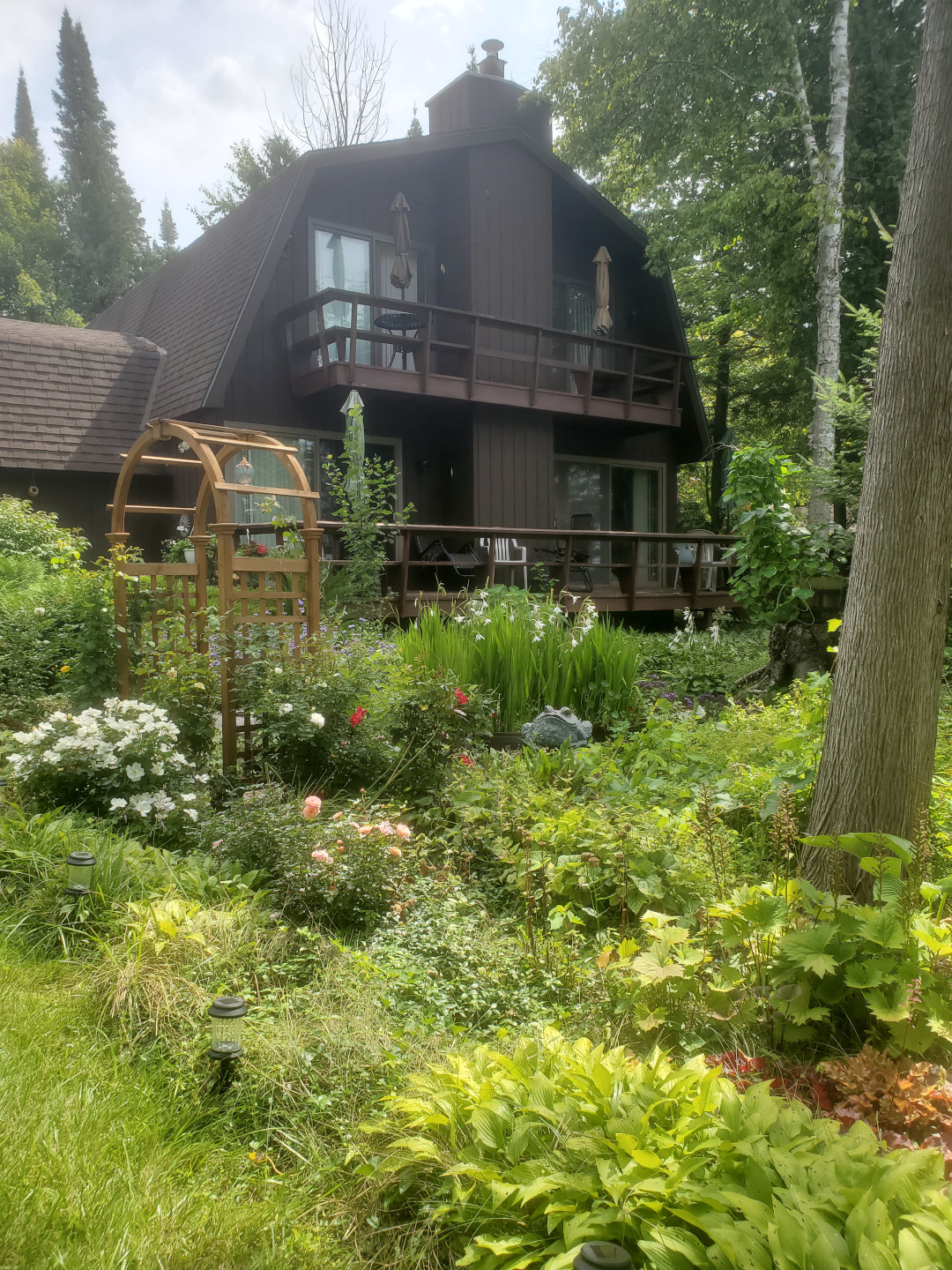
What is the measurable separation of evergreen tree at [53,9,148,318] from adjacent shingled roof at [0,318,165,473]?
22.6 metres

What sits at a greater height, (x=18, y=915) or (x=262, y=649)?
(x=262, y=649)

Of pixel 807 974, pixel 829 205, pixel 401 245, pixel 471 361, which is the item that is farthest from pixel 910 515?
pixel 829 205

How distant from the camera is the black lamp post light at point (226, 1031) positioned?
220cm

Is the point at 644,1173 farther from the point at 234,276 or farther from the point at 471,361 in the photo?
the point at 234,276

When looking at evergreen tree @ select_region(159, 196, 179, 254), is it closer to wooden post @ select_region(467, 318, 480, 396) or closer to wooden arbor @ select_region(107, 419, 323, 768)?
wooden post @ select_region(467, 318, 480, 396)

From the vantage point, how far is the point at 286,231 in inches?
413

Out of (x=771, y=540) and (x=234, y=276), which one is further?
(x=234, y=276)

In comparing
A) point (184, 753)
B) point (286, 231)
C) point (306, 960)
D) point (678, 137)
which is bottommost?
point (306, 960)

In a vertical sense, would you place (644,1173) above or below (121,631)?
below

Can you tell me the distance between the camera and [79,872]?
120 inches

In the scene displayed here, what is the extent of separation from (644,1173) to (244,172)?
31470mm

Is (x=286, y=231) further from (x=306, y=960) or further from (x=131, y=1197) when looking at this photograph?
(x=131, y=1197)

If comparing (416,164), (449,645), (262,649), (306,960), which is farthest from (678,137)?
(306,960)

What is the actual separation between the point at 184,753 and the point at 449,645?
6.25 ft
